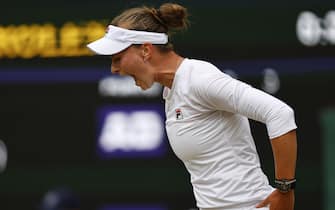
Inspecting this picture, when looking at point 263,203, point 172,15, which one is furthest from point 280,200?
point 172,15

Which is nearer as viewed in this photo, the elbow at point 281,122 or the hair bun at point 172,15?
the elbow at point 281,122

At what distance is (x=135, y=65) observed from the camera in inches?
131

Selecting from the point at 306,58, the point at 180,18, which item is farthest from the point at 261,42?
the point at 180,18

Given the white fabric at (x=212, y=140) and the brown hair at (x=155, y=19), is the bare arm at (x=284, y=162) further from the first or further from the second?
the brown hair at (x=155, y=19)

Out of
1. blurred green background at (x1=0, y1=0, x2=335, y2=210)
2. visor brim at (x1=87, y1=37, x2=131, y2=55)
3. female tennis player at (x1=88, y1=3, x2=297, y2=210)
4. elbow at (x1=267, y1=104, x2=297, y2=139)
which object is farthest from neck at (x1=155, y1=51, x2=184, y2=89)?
blurred green background at (x1=0, y1=0, x2=335, y2=210)

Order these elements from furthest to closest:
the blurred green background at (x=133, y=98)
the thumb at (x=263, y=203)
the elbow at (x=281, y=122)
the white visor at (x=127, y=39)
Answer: the blurred green background at (x=133, y=98), the white visor at (x=127, y=39), the thumb at (x=263, y=203), the elbow at (x=281, y=122)

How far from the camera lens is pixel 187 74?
329 cm

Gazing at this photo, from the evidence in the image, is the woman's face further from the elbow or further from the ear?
the elbow

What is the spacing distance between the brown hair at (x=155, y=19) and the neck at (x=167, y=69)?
0.12 ft

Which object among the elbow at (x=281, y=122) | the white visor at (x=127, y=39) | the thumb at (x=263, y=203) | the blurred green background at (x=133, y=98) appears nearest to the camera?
the elbow at (x=281, y=122)

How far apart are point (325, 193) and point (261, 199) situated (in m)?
3.11

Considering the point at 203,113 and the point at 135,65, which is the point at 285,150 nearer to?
the point at 203,113

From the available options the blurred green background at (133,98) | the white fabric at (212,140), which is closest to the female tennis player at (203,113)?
the white fabric at (212,140)

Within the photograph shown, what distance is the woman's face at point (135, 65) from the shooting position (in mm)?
3334
